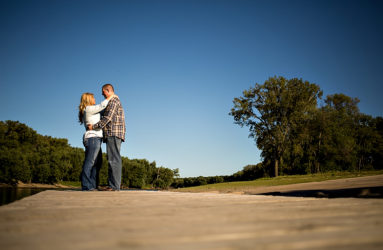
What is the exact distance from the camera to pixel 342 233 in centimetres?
97

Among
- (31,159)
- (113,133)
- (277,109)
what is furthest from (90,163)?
(31,159)

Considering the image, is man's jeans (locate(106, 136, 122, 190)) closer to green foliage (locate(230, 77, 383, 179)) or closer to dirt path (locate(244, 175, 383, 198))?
dirt path (locate(244, 175, 383, 198))

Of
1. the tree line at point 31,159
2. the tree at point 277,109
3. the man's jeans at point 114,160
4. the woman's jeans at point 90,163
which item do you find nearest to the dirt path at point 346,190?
the man's jeans at point 114,160

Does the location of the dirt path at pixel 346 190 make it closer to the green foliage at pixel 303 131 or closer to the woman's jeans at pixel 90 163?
the woman's jeans at pixel 90 163

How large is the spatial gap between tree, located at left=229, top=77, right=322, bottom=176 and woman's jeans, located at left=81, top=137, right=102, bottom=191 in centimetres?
2520

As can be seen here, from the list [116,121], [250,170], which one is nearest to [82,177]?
[116,121]

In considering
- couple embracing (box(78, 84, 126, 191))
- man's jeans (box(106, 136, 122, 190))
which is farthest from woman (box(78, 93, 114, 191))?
man's jeans (box(106, 136, 122, 190))

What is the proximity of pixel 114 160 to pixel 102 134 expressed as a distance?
0.69 meters

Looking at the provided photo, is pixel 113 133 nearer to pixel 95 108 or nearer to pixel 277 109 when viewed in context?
pixel 95 108

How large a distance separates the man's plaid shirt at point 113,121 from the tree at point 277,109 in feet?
81.3

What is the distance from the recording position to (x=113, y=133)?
5.93 meters

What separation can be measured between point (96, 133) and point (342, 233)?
5.59 m

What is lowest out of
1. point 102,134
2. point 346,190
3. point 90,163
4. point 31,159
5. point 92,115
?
point 346,190

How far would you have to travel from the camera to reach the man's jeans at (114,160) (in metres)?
5.83
